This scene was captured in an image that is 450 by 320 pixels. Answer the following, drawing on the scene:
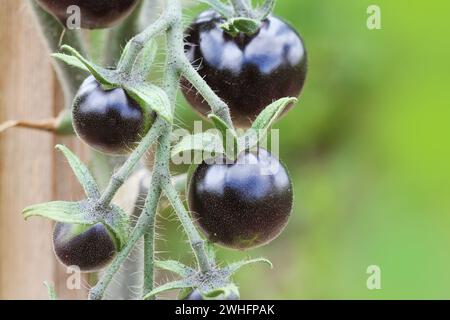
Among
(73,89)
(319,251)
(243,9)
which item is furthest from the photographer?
(319,251)

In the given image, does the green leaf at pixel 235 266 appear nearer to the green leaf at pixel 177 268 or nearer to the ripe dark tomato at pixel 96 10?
the green leaf at pixel 177 268

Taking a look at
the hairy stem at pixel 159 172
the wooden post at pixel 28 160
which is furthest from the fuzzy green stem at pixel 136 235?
the wooden post at pixel 28 160

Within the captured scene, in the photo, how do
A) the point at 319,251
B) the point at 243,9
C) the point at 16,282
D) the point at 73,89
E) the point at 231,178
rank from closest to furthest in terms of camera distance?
1. the point at 231,178
2. the point at 243,9
3. the point at 73,89
4. the point at 16,282
5. the point at 319,251

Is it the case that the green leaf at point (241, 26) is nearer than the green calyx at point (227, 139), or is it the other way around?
the green calyx at point (227, 139)

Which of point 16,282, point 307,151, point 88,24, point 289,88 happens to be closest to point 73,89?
point 88,24

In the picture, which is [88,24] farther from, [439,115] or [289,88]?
[439,115]
